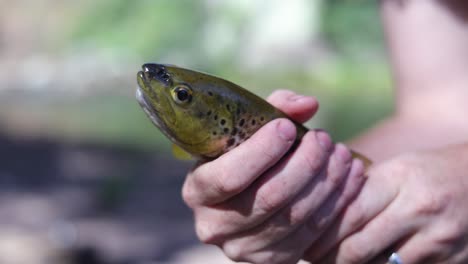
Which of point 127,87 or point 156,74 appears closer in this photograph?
point 156,74

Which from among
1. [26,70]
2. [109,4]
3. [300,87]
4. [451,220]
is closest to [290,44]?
[300,87]

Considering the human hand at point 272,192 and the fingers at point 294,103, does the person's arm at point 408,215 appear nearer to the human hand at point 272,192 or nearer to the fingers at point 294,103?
the human hand at point 272,192

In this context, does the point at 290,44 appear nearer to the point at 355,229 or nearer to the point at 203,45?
the point at 203,45

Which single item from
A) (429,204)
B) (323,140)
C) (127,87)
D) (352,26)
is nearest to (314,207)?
(323,140)

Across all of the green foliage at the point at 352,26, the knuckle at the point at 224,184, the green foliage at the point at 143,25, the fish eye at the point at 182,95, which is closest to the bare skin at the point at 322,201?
the knuckle at the point at 224,184

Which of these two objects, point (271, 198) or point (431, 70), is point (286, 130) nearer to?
point (271, 198)

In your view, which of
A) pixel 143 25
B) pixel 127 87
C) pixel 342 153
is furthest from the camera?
pixel 143 25

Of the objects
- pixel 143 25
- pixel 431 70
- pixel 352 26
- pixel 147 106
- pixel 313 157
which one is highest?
pixel 143 25
